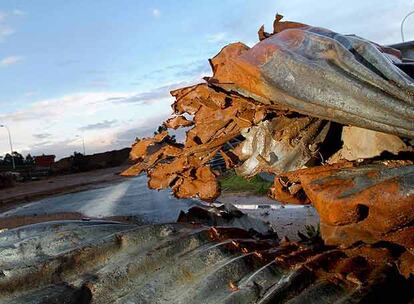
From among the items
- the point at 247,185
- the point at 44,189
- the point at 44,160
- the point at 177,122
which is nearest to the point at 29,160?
the point at 44,160

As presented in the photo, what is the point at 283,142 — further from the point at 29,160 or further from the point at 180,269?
the point at 29,160

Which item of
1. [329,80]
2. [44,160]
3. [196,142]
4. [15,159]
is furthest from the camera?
[44,160]

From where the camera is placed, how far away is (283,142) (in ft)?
10.1

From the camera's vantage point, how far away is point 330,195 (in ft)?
7.86

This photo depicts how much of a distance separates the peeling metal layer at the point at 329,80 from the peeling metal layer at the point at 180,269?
26.0 inches

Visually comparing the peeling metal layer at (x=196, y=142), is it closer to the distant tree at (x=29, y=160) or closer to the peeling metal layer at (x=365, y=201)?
the peeling metal layer at (x=365, y=201)

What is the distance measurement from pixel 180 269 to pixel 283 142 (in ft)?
3.80

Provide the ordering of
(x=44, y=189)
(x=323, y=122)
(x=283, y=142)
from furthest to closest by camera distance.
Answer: (x=44, y=189)
(x=283, y=142)
(x=323, y=122)

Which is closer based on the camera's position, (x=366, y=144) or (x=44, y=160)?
(x=366, y=144)

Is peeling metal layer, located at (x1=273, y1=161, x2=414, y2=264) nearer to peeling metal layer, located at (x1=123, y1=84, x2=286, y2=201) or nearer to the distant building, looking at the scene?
peeling metal layer, located at (x1=123, y1=84, x2=286, y2=201)

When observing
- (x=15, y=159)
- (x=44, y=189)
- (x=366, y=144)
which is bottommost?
(x=44, y=189)

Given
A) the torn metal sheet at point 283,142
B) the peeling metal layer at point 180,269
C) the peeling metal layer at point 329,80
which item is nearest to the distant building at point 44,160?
→ the torn metal sheet at point 283,142

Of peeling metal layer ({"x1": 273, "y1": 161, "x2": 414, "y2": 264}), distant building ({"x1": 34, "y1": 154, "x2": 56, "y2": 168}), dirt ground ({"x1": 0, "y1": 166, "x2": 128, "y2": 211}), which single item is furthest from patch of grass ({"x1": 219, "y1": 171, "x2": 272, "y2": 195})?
distant building ({"x1": 34, "y1": 154, "x2": 56, "y2": 168})

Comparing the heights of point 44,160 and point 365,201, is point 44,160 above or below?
above
